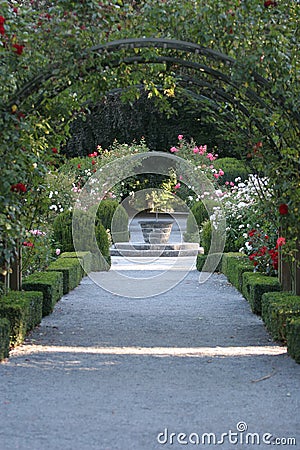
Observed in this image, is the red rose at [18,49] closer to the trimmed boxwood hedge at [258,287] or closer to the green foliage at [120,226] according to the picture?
the trimmed boxwood hedge at [258,287]

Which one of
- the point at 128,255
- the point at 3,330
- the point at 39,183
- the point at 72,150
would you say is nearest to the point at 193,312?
the point at 39,183

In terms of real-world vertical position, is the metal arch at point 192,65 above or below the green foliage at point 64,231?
above

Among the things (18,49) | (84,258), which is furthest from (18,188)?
(84,258)

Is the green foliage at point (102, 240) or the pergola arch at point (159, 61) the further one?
the green foliage at point (102, 240)

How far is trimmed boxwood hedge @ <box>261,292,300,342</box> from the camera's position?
585cm

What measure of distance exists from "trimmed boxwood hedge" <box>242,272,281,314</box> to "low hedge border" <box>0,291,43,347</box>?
2023 millimetres

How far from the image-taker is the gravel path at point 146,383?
372 cm

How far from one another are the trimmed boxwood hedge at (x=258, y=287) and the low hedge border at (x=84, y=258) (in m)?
3.25

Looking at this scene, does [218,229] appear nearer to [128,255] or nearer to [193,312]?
[128,255]

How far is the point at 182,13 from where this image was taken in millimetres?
5320

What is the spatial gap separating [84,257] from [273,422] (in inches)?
278

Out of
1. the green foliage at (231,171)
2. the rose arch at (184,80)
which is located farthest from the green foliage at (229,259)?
the green foliage at (231,171)

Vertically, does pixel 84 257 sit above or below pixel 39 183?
below

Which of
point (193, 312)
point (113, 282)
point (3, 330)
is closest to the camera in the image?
point (3, 330)
